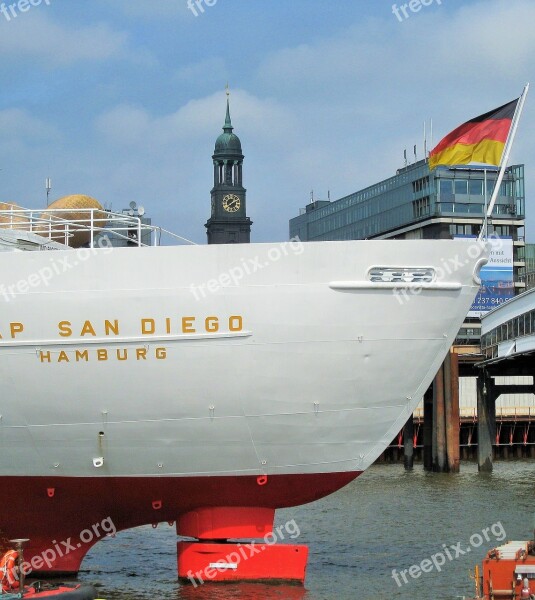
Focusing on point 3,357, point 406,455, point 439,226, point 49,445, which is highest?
point 439,226

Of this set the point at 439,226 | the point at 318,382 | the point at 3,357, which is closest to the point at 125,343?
the point at 3,357

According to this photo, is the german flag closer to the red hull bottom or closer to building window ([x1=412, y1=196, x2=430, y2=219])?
the red hull bottom

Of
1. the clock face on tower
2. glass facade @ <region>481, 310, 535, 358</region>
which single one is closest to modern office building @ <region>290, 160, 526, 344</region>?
the clock face on tower

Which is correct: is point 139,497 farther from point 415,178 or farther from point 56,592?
point 415,178

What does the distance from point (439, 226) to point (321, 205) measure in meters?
34.7

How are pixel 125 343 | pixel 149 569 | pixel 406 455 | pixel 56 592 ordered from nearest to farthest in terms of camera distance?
pixel 56 592 < pixel 125 343 < pixel 149 569 < pixel 406 455

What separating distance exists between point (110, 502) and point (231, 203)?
445ft

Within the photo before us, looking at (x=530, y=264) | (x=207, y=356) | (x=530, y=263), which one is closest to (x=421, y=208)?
(x=530, y=264)

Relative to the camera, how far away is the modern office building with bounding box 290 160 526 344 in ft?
327

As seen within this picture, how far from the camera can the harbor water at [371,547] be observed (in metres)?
19.3

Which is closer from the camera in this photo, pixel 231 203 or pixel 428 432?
pixel 428 432

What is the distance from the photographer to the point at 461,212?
336 ft

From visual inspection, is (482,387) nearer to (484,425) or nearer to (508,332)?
(484,425)

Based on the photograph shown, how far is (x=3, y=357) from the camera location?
18547 mm
